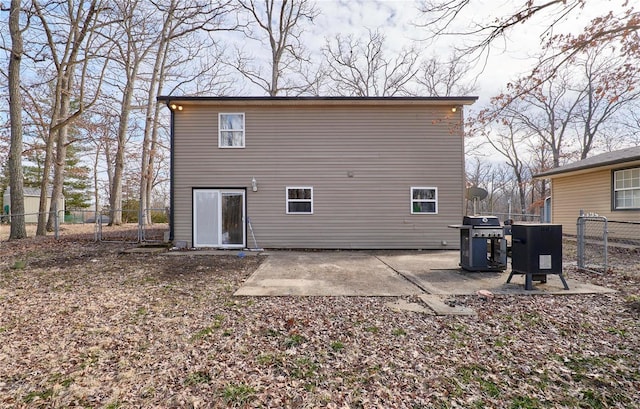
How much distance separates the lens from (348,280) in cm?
555

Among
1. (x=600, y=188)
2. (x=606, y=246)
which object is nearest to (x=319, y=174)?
(x=606, y=246)

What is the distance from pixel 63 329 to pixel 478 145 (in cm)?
2357

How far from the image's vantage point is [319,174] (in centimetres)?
941

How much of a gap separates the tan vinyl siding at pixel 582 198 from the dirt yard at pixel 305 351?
8286 mm

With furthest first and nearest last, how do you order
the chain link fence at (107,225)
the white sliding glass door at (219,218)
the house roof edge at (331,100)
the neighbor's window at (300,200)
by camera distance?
the chain link fence at (107,225) < the neighbor's window at (300,200) < the white sliding glass door at (219,218) < the house roof edge at (331,100)

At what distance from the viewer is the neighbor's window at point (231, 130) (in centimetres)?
938

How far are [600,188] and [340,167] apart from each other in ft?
34.4

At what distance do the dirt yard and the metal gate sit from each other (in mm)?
1377

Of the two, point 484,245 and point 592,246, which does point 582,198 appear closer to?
point 592,246

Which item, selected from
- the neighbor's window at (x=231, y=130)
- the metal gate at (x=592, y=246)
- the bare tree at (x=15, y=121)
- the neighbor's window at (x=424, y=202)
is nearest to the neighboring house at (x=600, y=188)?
the metal gate at (x=592, y=246)

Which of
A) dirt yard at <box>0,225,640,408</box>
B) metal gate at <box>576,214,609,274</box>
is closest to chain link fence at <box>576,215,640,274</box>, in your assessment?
metal gate at <box>576,214,609,274</box>

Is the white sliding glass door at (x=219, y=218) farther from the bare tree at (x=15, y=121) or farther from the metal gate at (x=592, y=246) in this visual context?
the metal gate at (x=592, y=246)

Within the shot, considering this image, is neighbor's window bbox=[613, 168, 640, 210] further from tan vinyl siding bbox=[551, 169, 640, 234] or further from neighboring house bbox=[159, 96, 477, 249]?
neighboring house bbox=[159, 96, 477, 249]

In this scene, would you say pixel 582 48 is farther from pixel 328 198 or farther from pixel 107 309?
pixel 107 309
